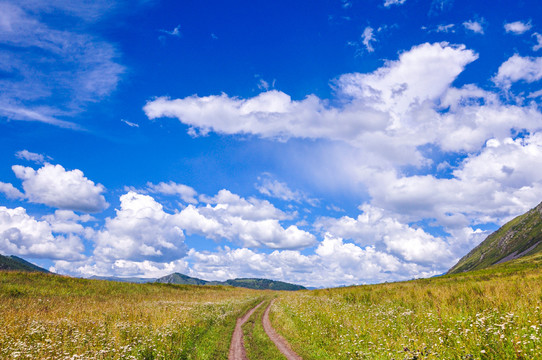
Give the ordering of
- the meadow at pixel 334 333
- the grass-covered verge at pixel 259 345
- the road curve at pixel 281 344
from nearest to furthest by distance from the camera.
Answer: the meadow at pixel 334 333 → the road curve at pixel 281 344 → the grass-covered verge at pixel 259 345

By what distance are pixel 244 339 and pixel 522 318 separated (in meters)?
14.7

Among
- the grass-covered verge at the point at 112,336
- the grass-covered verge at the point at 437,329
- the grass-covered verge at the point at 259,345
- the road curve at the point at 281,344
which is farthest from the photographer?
the grass-covered verge at the point at 259,345

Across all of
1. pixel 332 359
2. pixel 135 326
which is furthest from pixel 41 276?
pixel 332 359

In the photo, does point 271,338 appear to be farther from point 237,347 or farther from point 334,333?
point 334,333

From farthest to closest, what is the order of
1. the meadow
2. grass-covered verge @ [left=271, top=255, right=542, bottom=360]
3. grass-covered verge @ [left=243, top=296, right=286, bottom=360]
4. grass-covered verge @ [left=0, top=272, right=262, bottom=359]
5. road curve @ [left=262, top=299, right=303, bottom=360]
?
grass-covered verge @ [left=243, top=296, right=286, bottom=360] < road curve @ [left=262, top=299, right=303, bottom=360] < grass-covered verge @ [left=0, top=272, right=262, bottom=359] < the meadow < grass-covered verge @ [left=271, top=255, right=542, bottom=360]

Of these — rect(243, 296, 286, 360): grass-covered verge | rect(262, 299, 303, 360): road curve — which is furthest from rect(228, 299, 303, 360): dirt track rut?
rect(243, 296, 286, 360): grass-covered verge

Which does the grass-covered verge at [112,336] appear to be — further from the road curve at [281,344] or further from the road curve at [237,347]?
the road curve at [281,344]

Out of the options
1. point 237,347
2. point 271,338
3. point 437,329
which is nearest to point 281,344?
point 271,338

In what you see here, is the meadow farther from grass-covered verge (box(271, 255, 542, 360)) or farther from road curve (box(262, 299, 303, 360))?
road curve (box(262, 299, 303, 360))

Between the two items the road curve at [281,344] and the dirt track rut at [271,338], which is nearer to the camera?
the road curve at [281,344]

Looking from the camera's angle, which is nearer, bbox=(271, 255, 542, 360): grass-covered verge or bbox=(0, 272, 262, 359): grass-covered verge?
bbox=(271, 255, 542, 360): grass-covered verge

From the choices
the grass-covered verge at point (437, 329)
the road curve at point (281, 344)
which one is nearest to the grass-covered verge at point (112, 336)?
the road curve at point (281, 344)

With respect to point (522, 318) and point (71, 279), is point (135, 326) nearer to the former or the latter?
point (522, 318)

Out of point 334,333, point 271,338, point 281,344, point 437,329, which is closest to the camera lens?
point 437,329
